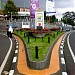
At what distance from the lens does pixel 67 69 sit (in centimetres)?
1441

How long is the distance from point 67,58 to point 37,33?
1488cm

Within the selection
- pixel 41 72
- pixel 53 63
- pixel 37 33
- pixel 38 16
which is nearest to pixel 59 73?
pixel 41 72

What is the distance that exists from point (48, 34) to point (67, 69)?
2198 centimetres

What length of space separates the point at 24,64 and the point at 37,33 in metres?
17.3

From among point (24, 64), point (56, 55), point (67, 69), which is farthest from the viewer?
point (56, 55)

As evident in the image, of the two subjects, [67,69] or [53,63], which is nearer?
[67,69]

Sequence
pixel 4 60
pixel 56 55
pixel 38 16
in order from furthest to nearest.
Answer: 1. pixel 38 16
2. pixel 56 55
3. pixel 4 60

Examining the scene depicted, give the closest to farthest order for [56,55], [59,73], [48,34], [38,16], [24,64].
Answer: [59,73], [24,64], [56,55], [48,34], [38,16]

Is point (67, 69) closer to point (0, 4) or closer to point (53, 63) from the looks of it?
point (53, 63)

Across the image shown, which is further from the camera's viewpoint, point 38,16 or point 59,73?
point 38,16

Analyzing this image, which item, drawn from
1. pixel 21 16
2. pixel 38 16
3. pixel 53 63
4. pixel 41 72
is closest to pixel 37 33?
pixel 38 16

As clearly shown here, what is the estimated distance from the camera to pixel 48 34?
119ft

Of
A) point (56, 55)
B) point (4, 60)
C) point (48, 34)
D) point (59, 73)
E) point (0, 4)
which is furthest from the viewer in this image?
point (0, 4)

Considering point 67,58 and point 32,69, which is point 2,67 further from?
point 67,58
